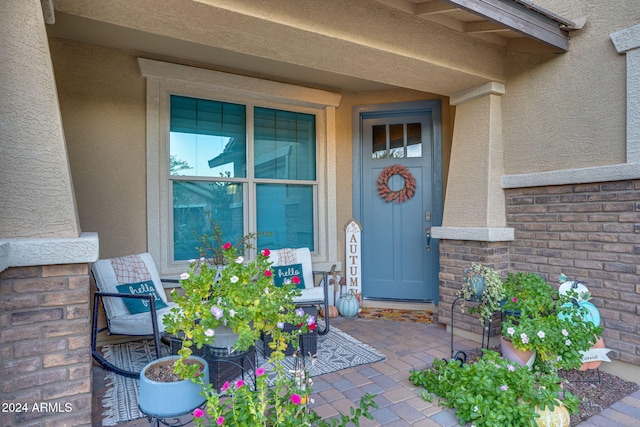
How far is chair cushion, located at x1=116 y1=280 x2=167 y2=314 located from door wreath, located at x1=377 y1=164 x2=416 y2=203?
257 cm

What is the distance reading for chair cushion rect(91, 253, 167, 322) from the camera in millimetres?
2551

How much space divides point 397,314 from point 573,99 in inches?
99.6

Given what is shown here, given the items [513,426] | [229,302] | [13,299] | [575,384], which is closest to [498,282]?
[575,384]

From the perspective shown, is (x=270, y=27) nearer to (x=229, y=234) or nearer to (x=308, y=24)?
(x=308, y=24)

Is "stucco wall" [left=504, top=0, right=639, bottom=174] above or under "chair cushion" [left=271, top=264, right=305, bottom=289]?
above

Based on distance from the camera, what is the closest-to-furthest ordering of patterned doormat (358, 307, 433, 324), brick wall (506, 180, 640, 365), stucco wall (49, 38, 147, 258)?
brick wall (506, 180, 640, 365) → stucco wall (49, 38, 147, 258) → patterned doormat (358, 307, 433, 324)

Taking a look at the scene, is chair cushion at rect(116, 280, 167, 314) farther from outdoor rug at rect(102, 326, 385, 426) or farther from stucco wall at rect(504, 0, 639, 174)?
stucco wall at rect(504, 0, 639, 174)

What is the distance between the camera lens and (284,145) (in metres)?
3.92

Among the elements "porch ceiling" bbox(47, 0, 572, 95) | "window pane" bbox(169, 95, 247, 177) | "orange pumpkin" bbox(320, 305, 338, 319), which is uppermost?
"porch ceiling" bbox(47, 0, 572, 95)

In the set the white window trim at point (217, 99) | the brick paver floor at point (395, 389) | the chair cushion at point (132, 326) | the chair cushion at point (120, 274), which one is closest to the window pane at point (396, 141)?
the white window trim at point (217, 99)

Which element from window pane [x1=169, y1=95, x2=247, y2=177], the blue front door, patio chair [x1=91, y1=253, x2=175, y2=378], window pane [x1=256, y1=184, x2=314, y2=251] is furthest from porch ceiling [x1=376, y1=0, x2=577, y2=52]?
patio chair [x1=91, y1=253, x2=175, y2=378]

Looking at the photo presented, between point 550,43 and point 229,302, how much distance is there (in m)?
2.85

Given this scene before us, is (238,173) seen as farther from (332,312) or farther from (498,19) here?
(498,19)

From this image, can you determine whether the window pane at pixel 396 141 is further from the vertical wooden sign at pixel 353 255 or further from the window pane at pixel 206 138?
the window pane at pixel 206 138
